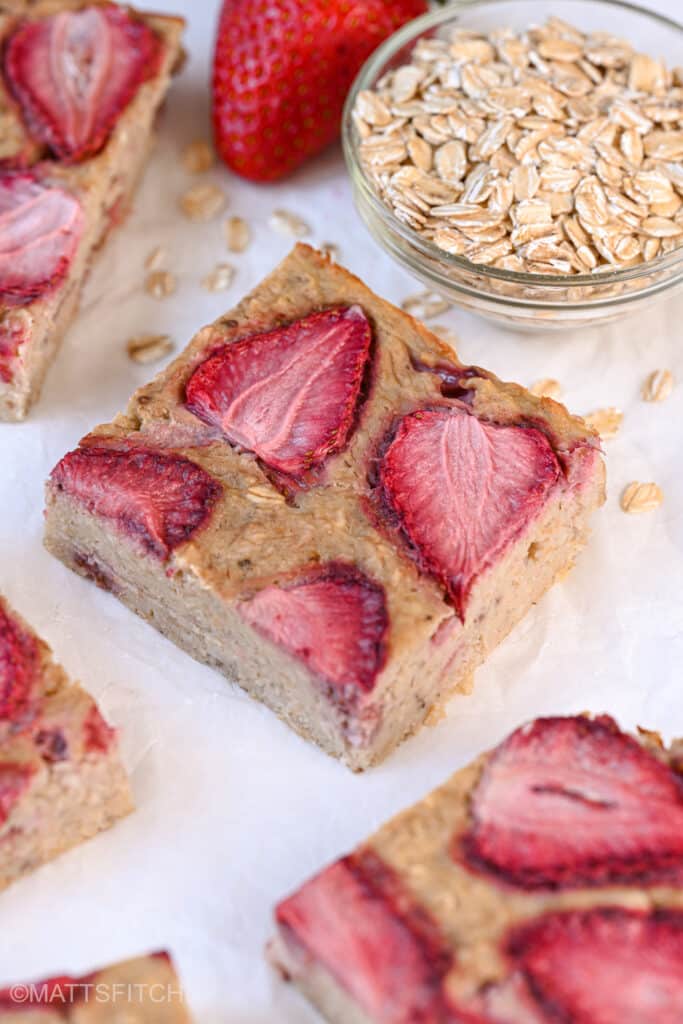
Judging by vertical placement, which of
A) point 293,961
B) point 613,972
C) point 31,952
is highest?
point 613,972

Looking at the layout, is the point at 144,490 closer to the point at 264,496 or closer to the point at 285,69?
the point at 264,496

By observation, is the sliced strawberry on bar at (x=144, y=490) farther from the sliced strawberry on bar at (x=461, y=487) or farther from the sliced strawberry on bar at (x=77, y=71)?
the sliced strawberry on bar at (x=77, y=71)

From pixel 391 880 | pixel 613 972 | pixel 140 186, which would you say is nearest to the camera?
pixel 613 972

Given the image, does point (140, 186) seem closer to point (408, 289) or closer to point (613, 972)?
point (408, 289)

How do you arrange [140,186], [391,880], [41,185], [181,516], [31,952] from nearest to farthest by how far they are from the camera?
1. [391,880]
2. [31,952]
3. [181,516]
4. [41,185]
5. [140,186]

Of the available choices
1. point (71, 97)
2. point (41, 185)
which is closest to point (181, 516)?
point (41, 185)

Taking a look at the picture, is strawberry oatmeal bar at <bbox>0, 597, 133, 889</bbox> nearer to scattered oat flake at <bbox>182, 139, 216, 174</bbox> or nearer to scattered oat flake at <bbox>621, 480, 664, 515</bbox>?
scattered oat flake at <bbox>621, 480, 664, 515</bbox>
